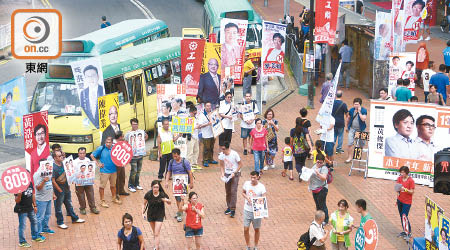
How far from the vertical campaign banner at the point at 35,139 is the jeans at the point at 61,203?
35.1 inches

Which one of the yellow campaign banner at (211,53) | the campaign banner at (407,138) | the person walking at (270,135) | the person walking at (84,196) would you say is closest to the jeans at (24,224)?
the person walking at (84,196)

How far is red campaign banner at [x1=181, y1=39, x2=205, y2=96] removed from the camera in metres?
20.4

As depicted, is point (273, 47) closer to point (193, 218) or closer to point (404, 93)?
point (404, 93)

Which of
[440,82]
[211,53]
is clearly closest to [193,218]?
[211,53]

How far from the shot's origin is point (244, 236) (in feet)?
50.6

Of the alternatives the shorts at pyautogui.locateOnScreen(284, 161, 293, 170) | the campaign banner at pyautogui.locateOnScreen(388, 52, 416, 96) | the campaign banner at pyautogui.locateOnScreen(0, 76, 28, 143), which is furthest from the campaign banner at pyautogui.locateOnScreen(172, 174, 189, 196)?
the campaign banner at pyautogui.locateOnScreen(388, 52, 416, 96)

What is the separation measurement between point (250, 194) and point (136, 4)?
3093 centimetres

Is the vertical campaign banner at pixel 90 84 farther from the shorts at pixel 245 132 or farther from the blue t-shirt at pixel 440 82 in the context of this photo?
the blue t-shirt at pixel 440 82

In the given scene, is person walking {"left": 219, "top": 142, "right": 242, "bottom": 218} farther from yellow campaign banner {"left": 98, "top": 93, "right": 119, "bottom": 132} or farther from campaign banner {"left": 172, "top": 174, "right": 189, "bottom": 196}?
yellow campaign banner {"left": 98, "top": 93, "right": 119, "bottom": 132}

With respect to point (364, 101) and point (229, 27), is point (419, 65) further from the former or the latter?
point (229, 27)

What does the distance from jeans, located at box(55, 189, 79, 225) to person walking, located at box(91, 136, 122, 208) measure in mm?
997

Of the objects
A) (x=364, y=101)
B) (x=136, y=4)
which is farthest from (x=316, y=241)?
(x=136, y=4)

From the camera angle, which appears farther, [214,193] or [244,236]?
[214,193]

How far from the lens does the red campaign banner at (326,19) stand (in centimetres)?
2503
